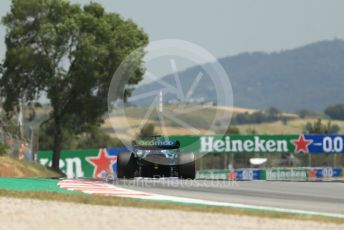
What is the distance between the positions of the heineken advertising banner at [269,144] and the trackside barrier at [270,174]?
3.17 m

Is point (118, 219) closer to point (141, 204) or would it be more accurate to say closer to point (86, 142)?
point (141, 204)

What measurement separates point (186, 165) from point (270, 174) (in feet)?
97.7

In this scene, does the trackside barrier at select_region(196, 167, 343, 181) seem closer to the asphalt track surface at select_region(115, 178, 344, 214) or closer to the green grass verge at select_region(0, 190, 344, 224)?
the asphalt track surface at select_region(115, 178, 344, 214)

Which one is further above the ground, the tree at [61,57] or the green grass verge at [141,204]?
the tree at [61,57]

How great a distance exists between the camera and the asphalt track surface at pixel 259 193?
1697 centimetres

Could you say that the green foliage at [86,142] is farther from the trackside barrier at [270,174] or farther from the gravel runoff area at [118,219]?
the gravel runoff area at [118,219]

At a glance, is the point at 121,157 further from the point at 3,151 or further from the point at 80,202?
the point at 3,151

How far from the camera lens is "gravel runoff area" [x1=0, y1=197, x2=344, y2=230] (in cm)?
1215

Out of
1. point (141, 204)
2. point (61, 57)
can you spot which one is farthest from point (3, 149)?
point (141, 204)

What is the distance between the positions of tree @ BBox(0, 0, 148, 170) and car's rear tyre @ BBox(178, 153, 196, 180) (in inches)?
976

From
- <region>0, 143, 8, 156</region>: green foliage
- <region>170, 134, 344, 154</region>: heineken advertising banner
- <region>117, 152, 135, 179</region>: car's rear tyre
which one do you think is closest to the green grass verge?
<region>117, 152, 135, 179</region>: car's rear tyre

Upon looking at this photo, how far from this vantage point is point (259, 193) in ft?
64.9

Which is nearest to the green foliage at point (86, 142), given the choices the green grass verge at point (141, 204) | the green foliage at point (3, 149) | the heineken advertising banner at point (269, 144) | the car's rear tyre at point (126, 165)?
the heineken advertising banner at point (269, 144)

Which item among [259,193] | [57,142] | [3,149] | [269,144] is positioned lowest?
[259,193]
